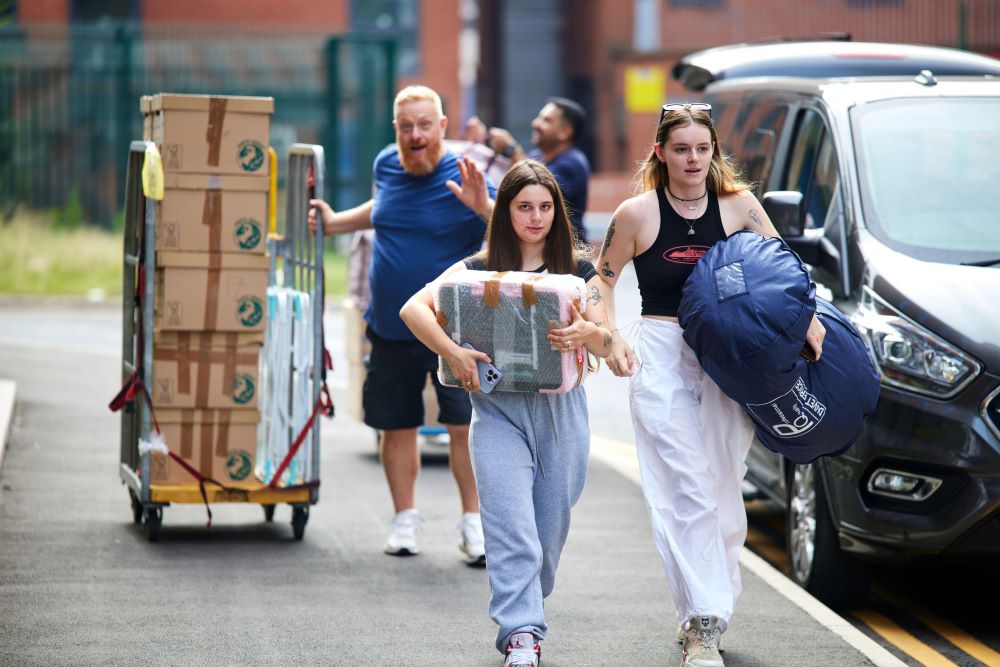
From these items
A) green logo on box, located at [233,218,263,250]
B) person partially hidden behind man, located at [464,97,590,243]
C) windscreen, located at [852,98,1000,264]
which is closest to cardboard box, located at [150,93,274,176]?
green logo on box, located at [233,218,263,250]

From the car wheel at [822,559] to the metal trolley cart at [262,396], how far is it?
6.97 feet

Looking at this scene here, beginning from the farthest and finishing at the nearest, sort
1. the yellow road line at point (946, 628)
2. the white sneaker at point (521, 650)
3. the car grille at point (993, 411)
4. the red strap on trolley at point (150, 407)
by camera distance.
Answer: the red strap on trolley at point (150, 407), the yellow road line at point (946, 628), the car grille at point (993, 411), the white sneaker at point (521, 650)

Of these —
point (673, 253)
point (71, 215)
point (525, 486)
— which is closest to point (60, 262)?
point (71, 215)

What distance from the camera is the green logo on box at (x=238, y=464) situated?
7.23m

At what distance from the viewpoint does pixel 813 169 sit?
24.7 feet

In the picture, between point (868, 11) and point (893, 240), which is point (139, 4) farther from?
point (893, 240)

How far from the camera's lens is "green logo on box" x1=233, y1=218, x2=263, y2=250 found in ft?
23.2

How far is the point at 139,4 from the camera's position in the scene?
113 feet

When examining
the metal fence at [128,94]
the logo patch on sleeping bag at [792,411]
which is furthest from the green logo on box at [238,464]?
the metal fence at [128,94]

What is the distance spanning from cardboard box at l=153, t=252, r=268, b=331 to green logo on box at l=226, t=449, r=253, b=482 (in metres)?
0.57

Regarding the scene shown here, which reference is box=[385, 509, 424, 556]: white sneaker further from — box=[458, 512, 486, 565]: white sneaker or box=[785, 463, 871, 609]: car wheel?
box=[785, 463, 871, 609]: car wheel

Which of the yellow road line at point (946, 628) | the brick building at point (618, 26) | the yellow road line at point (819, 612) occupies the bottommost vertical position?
the yellow road line at point (946, 628)

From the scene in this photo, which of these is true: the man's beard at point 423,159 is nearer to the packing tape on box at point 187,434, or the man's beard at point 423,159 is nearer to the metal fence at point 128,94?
the packing tape on box at point 187,434

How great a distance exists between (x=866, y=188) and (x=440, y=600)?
8.32 ft
